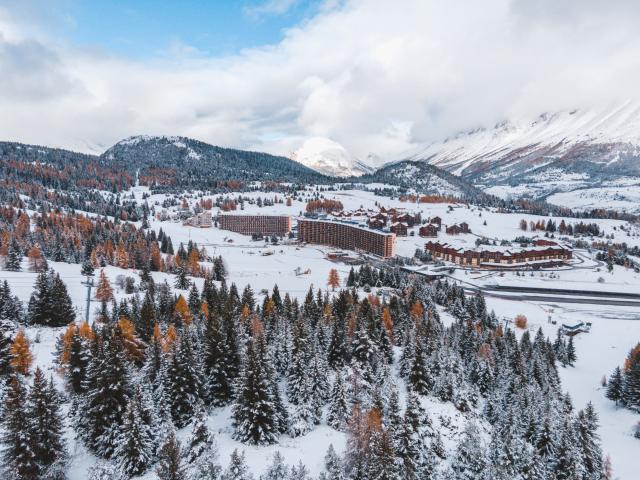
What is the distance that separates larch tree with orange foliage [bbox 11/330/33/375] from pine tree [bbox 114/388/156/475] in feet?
55.4

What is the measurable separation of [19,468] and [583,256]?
18949cm

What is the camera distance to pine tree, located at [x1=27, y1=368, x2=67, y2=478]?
89.4ft

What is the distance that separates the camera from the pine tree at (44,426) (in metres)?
27.2

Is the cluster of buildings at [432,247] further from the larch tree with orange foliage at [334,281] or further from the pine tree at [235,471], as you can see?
the pine tree at [235,471]

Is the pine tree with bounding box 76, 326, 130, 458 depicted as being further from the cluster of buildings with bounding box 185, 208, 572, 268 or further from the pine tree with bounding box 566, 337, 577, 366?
the cluster of buildings with bounding box 185, 208, 572, 268

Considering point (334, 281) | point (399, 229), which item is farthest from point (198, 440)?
point (399, 229)

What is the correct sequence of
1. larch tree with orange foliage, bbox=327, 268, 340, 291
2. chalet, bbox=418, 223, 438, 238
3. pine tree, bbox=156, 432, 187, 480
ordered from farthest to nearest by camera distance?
chalet, bbox=418, 223, 438, 238
larch tree with orange foliage, bbox=327, 268, 340, 291
pine tree, bbox=156, 432, 187, 480

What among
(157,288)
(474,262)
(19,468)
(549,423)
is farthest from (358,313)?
(474,262)

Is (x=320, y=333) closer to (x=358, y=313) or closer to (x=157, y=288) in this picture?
(x=358, y=313)

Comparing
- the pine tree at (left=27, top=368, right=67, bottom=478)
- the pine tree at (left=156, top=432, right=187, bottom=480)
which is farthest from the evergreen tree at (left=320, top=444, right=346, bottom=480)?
the pine tree at (left=27, top=368, right=67, bottom=478)

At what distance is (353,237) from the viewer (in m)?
182

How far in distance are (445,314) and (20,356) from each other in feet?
237

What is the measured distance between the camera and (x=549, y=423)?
122 feet

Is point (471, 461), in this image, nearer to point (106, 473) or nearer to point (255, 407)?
point (255, 407)
